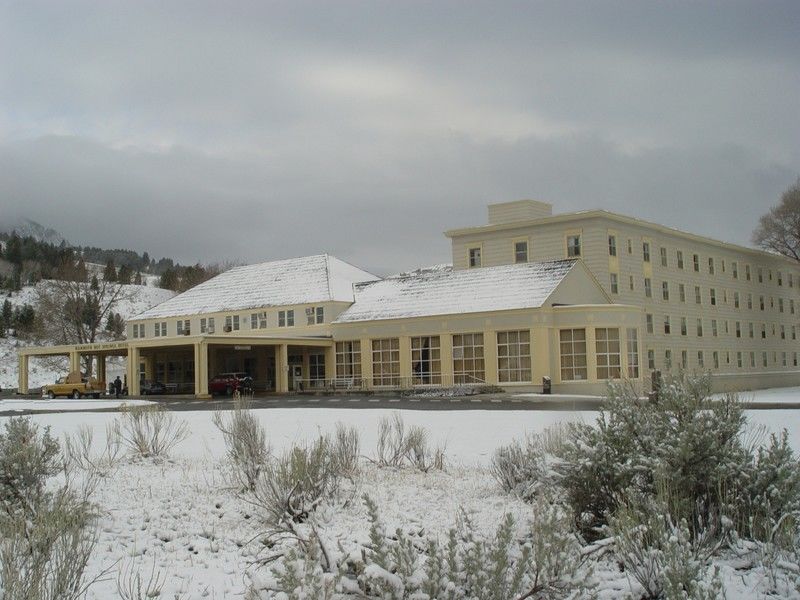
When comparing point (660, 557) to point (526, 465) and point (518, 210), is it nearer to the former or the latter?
point (526, 465)

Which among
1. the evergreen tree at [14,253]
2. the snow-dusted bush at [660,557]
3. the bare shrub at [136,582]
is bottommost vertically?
the bare shrub at [136,582]

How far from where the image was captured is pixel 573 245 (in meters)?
53.4

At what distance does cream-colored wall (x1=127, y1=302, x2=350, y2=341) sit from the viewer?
53.7 metres

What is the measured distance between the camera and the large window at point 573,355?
42.6 meters

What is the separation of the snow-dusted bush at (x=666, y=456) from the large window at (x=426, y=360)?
122 ft

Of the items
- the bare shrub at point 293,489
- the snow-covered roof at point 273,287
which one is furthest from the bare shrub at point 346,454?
the snow-covered roof at point 273,287

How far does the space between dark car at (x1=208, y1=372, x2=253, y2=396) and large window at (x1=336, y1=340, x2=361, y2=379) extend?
5.42m

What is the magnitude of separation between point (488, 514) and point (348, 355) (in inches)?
1636

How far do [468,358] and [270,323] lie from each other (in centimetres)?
1682

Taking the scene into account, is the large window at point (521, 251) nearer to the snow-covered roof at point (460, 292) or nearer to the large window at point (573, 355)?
the snow-covered roof at point (460, 292)

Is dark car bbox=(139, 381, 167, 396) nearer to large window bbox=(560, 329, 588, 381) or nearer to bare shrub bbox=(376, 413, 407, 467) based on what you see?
large window bbox=(560, 329, 588, 381)

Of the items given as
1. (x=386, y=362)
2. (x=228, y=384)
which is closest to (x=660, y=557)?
(x=386, y=362)

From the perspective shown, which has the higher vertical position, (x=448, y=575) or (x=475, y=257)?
(x=475, y=257)

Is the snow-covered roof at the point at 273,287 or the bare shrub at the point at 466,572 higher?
the snow-covered roof at the point at 273,287
